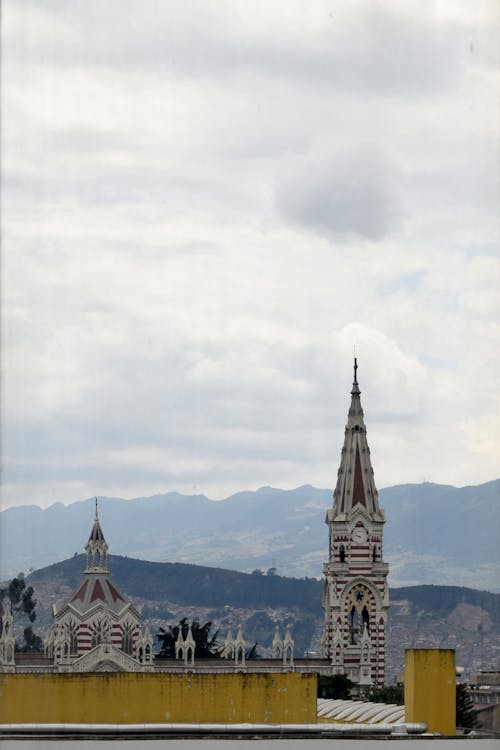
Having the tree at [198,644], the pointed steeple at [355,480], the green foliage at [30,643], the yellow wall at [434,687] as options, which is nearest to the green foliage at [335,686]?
the pointed steeple at [355,480]

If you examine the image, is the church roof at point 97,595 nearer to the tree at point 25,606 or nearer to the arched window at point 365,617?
the arched window at point 365,617

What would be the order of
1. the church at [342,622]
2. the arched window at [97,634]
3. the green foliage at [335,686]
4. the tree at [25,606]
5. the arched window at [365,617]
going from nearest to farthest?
the green foliage at [335,686] < the church at [342,622] < the arched window at [365,617] < the arched window at [97,634] < the tree at [25,606]

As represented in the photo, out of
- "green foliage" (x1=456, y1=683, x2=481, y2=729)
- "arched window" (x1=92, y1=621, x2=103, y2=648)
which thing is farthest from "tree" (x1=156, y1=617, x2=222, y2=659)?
"green foliage" (x1=456, y1=683, x2=481, y2=729)

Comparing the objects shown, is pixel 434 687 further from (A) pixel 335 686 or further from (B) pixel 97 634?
(B) pixel 97 634

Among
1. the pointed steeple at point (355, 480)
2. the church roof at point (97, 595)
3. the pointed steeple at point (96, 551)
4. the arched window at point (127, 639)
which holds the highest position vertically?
the pointed steeple at point (355, 480)

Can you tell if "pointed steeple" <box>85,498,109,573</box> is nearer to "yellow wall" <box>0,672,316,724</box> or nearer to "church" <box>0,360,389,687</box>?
"church" <box>0,360,389,687</box>

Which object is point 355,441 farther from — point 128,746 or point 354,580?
point 128,746

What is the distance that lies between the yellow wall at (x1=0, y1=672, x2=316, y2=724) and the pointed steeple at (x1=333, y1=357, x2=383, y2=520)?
7637 centimetres

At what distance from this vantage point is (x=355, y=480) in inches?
4719

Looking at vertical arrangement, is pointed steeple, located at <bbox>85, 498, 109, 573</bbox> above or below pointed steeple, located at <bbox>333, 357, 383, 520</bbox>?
below

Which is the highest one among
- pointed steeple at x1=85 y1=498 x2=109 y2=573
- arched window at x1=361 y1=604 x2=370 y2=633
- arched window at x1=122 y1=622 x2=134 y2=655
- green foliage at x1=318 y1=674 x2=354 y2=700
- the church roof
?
pointed steeple at x1=85 y1=498 x2=109 y2=573

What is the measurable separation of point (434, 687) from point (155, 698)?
5701 millimetres

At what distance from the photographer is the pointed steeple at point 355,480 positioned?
4700 inches

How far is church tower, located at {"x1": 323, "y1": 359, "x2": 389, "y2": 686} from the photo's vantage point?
388ft
